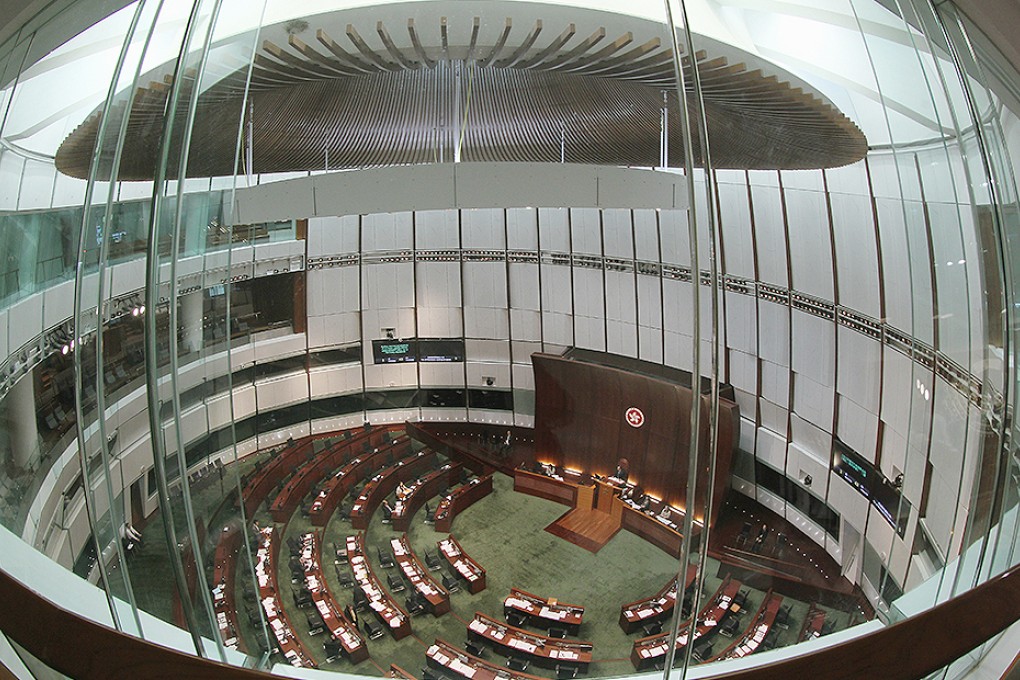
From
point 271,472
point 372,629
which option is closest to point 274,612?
point 372,629

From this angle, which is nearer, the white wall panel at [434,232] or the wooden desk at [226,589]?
the wooden desk at [226,589]

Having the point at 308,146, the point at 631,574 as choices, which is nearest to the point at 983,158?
the point at 631,574

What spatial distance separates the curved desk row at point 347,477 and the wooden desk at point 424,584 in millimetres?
551

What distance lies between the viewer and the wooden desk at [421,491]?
168 inches

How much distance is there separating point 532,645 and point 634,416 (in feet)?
4.74

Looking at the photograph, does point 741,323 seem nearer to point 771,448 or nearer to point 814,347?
point 814,347

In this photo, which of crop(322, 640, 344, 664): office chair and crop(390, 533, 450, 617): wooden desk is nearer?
crop(322, 640, 344, 664): office chair

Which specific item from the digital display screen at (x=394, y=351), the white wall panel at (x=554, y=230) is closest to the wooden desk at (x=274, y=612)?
the digital display screen at (x=394, y=351)

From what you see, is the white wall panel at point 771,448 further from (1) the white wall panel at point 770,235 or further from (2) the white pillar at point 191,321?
(2) the white pillar at point 191,321

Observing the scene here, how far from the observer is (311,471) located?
13.2ft

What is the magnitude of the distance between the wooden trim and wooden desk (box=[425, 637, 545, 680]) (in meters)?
1.72

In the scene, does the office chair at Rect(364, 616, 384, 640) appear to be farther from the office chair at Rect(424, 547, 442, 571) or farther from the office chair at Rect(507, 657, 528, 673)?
the office chair at Rect(507, 657, 528, 673)

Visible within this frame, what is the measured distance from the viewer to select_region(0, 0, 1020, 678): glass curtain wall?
2.50m

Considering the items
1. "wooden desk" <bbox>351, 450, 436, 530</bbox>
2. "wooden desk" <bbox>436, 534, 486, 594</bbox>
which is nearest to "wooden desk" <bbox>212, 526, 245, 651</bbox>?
"wooden desk" <bbox>351, 450, 436, 530</bbox>
